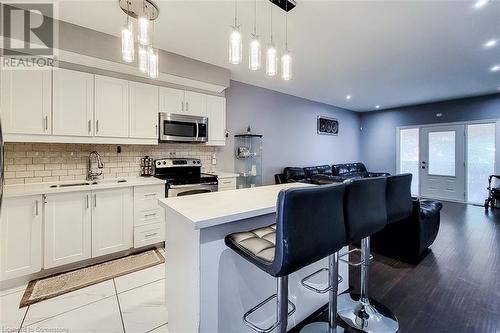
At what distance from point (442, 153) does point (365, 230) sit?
6.84 metres

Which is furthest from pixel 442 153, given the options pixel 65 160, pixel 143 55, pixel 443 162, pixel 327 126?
pixel 65 160

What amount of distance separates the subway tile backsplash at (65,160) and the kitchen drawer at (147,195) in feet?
1.97

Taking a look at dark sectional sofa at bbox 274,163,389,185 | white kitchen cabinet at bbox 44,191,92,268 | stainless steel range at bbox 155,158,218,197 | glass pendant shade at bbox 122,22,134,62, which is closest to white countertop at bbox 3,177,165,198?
white kitchen cabinet at bbox 44,191,92,268

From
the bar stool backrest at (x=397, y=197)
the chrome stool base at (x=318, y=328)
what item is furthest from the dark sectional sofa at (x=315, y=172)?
the chrome stool base at (x=318, y=328)

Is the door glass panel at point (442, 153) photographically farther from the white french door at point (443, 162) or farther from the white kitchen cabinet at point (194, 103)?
the white kitchen cabinet at point (194, 103)

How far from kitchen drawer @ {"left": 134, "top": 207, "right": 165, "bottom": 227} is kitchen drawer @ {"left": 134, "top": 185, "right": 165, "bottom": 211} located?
0.15ft

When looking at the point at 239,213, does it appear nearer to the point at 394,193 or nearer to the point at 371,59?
the point at 394,193

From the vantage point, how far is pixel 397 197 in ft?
6.11

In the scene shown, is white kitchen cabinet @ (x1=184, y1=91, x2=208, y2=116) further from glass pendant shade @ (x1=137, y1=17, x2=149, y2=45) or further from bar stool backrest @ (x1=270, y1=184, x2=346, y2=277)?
bar stool backrest @ (x1=270, y1=184, x2=346, y2=277)

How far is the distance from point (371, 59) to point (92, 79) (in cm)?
394

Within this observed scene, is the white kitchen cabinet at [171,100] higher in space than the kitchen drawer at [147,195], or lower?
higher

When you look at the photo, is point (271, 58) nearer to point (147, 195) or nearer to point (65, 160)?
point (147, 195)

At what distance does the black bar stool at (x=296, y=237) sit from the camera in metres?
1.08

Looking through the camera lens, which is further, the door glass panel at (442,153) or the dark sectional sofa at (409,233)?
the door glass panel at (442,153)
